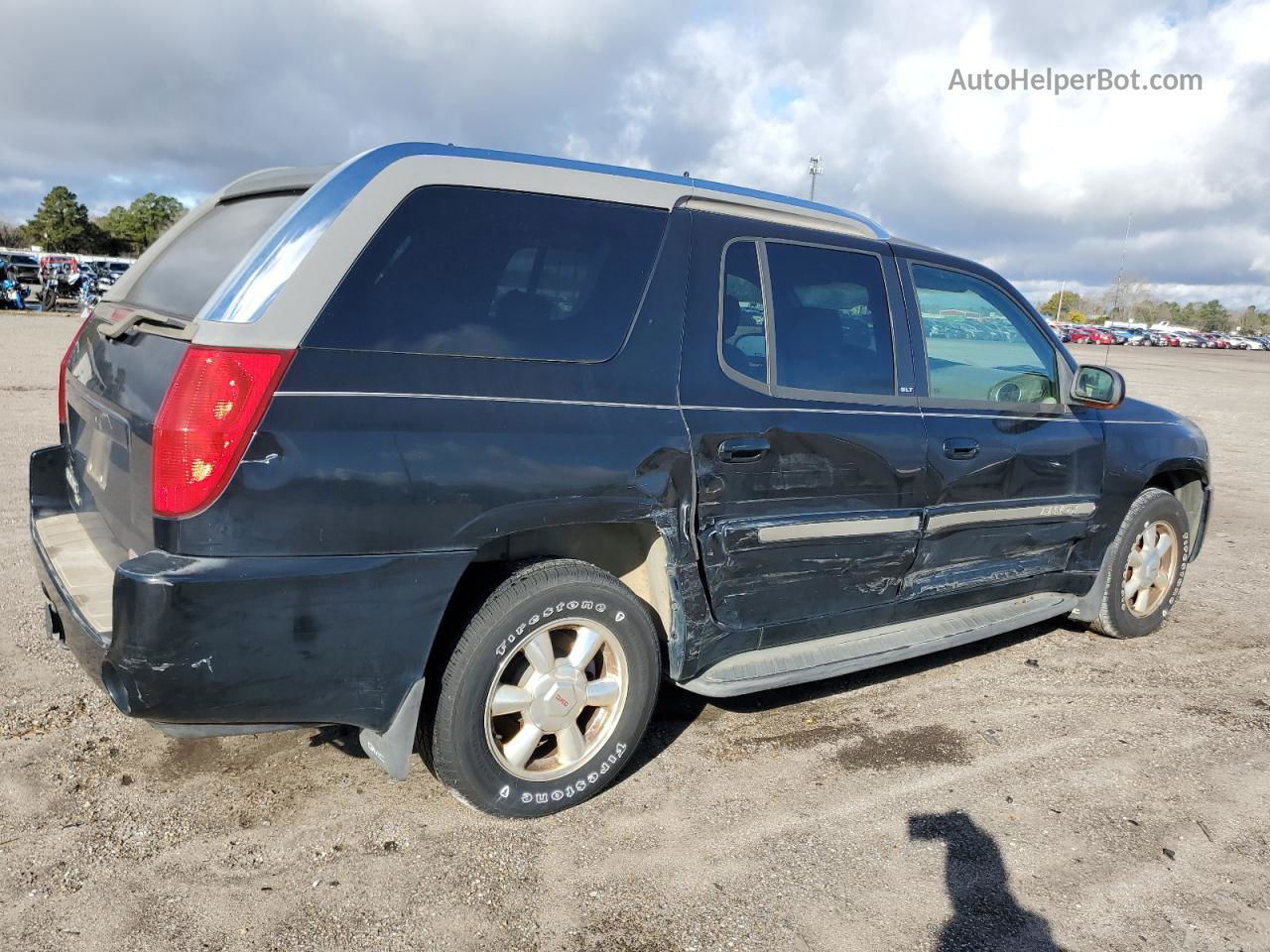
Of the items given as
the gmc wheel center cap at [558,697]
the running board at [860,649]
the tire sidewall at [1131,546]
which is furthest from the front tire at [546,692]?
the tire sidewall at [1131,546]

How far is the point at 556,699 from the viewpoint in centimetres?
294

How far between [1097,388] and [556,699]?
291 centimetres

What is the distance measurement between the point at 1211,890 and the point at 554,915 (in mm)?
1916

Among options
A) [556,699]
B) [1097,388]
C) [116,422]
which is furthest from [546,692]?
[1097,388]

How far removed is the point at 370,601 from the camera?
2.52m

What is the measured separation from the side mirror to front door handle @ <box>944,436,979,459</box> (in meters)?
0.81

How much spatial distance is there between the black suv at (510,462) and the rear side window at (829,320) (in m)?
0.01

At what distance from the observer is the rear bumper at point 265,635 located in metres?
2.33

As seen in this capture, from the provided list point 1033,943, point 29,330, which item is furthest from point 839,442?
point 29,330

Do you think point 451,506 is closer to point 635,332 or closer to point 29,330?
point 635,332

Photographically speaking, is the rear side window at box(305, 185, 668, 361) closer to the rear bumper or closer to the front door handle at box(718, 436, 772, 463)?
the front door handle at box(718, 436, 772, 463)

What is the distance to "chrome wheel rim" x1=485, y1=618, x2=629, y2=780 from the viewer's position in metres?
2.89

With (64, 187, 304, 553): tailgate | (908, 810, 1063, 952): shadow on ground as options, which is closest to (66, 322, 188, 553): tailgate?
(64, 187, 304, 553): tailgate

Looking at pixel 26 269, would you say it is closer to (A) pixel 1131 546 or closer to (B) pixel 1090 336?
(A) pixel 1131 546
